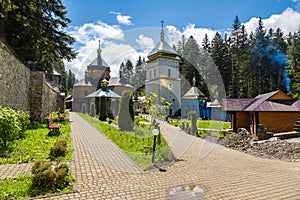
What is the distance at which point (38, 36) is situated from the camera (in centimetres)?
1190

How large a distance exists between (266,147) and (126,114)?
7.94m

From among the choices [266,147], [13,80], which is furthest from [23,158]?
[266,147]

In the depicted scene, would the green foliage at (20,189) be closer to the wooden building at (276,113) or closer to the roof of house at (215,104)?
Answer: the wooden building at (276,113)

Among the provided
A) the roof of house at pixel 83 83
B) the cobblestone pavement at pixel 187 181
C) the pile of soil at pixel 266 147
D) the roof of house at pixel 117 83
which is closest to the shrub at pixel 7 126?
the cobblestone pavement at pixel 187 181

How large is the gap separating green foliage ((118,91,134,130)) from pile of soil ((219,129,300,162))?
581cm

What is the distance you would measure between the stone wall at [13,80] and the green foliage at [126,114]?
18.1 feet

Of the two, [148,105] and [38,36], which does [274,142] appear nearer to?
[148,105]

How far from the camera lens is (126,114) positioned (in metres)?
12.9

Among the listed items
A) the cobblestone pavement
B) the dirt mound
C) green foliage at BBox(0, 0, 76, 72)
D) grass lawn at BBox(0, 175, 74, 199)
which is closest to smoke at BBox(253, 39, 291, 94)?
the dirt mound

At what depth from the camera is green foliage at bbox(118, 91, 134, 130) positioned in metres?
12.9

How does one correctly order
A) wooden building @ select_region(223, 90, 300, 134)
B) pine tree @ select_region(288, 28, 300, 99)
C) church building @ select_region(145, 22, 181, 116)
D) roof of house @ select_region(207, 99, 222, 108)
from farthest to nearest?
pine tree @ select_region(288, 28, 300, 99) → roof of house @ select_region(207, 99, 222, 108) → church building @ select_region(145, 22, 181, 116) → wooden building @ select_region(223, 90, 300, 134)

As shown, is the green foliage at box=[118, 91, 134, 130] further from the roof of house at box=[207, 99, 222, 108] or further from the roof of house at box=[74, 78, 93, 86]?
the roof of house at box=[74, 78, 93, 86]

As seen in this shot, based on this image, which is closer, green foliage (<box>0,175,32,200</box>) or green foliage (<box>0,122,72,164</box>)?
green foliage (<box>0,175,32,200</box>)

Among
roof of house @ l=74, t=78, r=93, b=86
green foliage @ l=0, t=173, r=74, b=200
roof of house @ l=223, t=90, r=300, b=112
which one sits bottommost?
green foliage @ l=0, t=173, r=74, b=200
